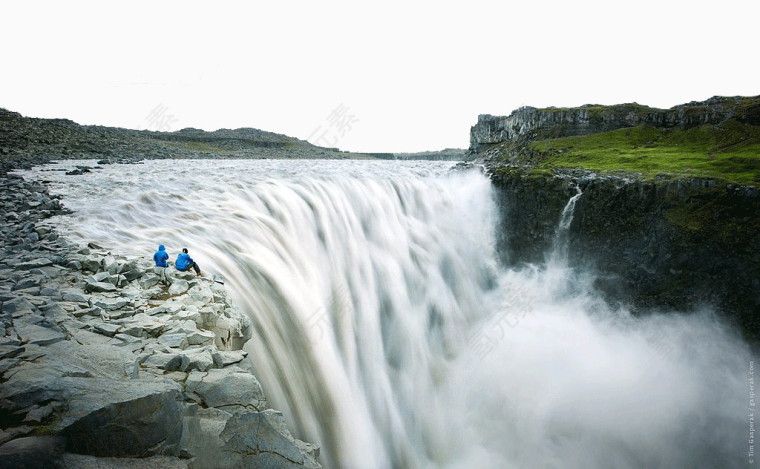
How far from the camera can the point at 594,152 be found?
36.5 meters

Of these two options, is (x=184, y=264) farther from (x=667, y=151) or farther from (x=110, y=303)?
(x=667, y=151)

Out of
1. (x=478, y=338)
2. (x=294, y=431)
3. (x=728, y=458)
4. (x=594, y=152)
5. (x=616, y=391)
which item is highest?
(x=594, y=152)

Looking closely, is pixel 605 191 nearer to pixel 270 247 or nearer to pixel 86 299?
pixel 270 247

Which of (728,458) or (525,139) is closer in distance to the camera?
(728,458)

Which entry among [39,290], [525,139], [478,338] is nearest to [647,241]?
[478,338]

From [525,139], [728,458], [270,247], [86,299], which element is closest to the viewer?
[86,299]

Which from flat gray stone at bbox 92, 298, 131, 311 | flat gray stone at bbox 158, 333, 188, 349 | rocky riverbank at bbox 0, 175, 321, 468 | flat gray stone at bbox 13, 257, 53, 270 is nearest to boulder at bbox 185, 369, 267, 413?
rocky riverbank at bbox 0, 175, 321, 468

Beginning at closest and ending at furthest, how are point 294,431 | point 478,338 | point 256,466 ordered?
point 256,466 < point 294,431 < point 478,338

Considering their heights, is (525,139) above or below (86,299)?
above

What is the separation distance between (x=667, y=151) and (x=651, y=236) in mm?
17349

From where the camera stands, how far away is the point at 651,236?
2053cm

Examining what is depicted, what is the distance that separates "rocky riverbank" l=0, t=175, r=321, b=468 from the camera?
127 inches

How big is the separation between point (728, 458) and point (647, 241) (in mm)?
10288

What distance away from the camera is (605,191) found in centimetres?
2228
